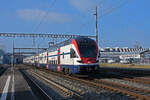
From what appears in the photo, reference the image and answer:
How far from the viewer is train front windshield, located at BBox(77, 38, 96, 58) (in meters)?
16.1

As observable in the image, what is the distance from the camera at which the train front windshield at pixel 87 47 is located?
52.9 feet

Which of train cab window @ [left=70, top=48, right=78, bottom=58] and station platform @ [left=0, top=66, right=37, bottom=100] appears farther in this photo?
train cab window @ [left=70, top=48, right=78, bottom=58]

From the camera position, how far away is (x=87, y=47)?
652 inches

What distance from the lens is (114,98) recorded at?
29.1 ft

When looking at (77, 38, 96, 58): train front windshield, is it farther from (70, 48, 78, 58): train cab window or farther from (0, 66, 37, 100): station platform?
(0, 66, 37, 100): station platform

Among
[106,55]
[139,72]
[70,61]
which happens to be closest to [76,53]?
[70,61]

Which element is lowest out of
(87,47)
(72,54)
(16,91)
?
(16,91)

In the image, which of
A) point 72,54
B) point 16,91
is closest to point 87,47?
point 72,54

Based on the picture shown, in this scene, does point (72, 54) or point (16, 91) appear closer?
point (16, 91)

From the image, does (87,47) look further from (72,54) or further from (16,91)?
(16,91)

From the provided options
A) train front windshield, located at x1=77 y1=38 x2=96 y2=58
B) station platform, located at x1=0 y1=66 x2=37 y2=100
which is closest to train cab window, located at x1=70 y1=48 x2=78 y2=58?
train front windshield, located at x1=77 y1=38 x2=96 y2=58

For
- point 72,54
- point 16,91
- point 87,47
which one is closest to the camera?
point 16,91

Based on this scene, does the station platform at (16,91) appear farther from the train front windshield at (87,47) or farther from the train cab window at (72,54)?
the train front windshield at (87,47)

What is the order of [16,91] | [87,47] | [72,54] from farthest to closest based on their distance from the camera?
[72,54] → [87,47] → [16,91]
